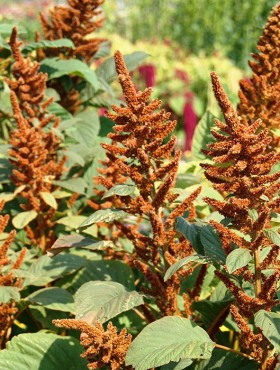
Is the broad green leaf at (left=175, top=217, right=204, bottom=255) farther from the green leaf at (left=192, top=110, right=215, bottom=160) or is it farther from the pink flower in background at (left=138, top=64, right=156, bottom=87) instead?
the pink flower in background at (left=138, top=64, right=156, bottom=87)

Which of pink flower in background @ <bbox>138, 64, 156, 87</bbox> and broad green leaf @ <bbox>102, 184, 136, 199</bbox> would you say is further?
pink flower in background @ <bbox>138, 64, 156, 87</bbox>

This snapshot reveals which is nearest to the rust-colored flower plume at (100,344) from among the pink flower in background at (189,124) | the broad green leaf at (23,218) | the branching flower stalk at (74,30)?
the broad green leaf at (23,218)

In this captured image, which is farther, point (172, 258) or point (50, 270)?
point (50, 270)

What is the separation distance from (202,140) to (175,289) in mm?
1011

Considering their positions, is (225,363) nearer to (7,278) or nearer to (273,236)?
(273,236)

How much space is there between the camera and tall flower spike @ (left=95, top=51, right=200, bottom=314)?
146cm

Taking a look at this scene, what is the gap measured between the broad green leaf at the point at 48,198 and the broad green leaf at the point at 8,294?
0.38 m

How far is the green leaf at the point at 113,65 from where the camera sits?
2.59m

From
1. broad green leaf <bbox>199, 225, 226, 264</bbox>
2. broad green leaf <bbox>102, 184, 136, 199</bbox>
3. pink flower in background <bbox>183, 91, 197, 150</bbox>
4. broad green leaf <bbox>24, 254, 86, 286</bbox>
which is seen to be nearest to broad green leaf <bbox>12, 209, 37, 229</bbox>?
broad green leaf <bbox>24, 254, 86, 286</bbox>

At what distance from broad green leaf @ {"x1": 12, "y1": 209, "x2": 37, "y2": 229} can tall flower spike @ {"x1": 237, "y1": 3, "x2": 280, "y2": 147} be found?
750 mm

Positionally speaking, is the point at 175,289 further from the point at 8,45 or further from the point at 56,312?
the point at 8,45

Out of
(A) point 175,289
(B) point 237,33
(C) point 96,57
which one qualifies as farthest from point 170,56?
(A) point 175,289

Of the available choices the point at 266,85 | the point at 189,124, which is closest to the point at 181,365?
the point at 266,85

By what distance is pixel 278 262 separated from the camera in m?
1.44
